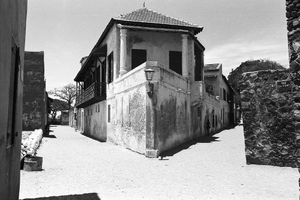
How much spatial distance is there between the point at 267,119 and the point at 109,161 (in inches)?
221

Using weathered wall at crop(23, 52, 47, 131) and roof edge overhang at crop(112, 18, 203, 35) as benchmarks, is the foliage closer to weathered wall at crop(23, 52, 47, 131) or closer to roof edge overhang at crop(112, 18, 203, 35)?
roof edge overhang at crop(112, 18, 203, 35)

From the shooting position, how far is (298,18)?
365cm

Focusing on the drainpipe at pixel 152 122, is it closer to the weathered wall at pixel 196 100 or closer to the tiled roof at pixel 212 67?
the weathered wall at pixel 196 100

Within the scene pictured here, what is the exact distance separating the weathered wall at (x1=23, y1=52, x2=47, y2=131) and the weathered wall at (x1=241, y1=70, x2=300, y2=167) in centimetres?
1518

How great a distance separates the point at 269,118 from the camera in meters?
8.25

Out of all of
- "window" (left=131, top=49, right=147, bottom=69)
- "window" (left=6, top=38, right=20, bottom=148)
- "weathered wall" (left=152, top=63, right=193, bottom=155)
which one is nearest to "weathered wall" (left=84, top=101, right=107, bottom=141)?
"window" (left=131, top=49, right=147, bottom=69)

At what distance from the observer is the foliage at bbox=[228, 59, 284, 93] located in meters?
41.6

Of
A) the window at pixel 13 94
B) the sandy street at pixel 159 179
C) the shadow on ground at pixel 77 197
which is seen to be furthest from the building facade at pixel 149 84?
the window at pixel 13 94

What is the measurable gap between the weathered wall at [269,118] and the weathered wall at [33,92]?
15.2 meters

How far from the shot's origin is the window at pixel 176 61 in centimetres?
1609

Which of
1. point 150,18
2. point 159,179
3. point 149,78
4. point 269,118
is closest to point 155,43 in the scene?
point 150,18

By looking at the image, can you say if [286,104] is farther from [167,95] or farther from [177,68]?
[177,68]

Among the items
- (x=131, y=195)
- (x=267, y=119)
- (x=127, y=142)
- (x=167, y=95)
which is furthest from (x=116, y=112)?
(x=131, y=195)

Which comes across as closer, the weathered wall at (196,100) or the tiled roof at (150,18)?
the tiled roof at (150,18)
